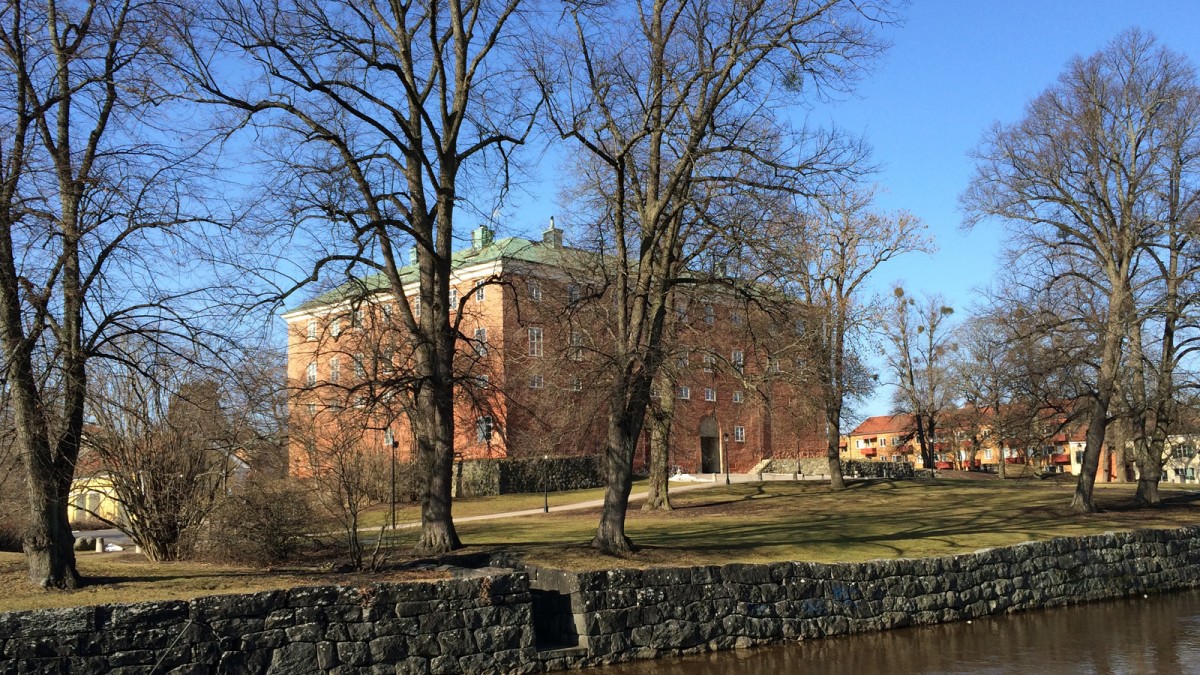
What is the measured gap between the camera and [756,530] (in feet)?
69.6

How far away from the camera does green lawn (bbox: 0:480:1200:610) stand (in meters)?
11.4

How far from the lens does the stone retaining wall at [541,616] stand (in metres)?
9.39

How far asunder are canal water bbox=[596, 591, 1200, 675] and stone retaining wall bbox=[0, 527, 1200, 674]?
1.24ft

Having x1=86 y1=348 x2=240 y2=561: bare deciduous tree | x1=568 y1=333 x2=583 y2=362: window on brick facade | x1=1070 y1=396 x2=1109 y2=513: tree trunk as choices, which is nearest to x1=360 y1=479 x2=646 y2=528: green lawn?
x1=568 y1=333 x2=583 y2=362: window on brick facade

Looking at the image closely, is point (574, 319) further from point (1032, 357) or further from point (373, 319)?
point (1032, 357)

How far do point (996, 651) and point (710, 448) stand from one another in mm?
34667

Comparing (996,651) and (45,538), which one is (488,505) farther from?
(45,538)

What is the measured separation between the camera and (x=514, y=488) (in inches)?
1399

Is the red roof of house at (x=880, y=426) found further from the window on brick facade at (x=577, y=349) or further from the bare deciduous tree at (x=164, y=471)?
the bare deciduous tree at (x=164, y=471)

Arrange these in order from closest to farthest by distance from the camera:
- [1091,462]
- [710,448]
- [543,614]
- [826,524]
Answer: [543,614] → [826,524] → [1091,462] → [710,448]

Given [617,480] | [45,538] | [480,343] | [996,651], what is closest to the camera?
[45,538]

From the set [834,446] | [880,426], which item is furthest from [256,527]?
[880,426]

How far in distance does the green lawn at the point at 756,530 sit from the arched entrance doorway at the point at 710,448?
1251cm

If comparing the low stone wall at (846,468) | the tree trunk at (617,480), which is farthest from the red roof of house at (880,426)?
the tree trunk at (617,480)
